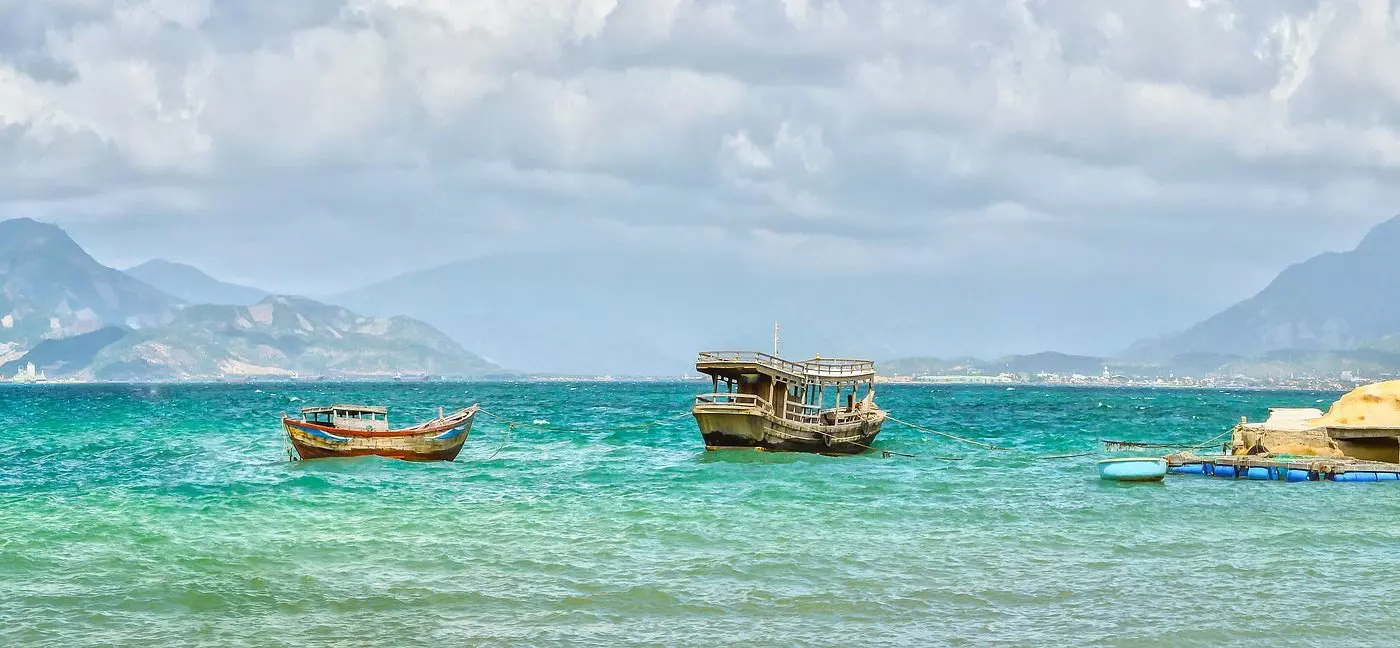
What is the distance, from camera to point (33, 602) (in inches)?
1016

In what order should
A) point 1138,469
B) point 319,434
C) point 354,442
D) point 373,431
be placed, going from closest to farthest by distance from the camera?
point 1138,469, point 319,434, point 354,442, point 373,431

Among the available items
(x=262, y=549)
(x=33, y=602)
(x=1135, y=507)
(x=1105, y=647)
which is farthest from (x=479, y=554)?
(x=1135, y=507)

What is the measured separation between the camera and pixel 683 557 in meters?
30.6

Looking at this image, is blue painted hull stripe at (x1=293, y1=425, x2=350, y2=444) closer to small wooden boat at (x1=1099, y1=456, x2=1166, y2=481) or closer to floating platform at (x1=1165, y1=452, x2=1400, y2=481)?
small wooden boat at (x1=1099, y1=456, x2=1166, y2=481)

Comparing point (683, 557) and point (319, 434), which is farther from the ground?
point (319, 434)

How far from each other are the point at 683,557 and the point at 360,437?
28.0m

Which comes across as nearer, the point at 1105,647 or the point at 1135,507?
the point at 1105,647

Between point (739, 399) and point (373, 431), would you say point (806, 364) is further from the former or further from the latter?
point (373, 431)

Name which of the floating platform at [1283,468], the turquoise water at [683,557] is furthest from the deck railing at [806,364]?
the floating platform at [1283,468]

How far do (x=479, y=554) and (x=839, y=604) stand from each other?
982cm

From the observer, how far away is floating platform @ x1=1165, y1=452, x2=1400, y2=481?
48.3 meters

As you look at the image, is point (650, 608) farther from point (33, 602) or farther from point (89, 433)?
point (89, 433)

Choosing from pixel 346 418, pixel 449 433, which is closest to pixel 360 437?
pixel 346 418

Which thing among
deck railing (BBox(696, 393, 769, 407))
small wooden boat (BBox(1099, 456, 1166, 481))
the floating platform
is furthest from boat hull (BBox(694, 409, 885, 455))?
the floating platform
